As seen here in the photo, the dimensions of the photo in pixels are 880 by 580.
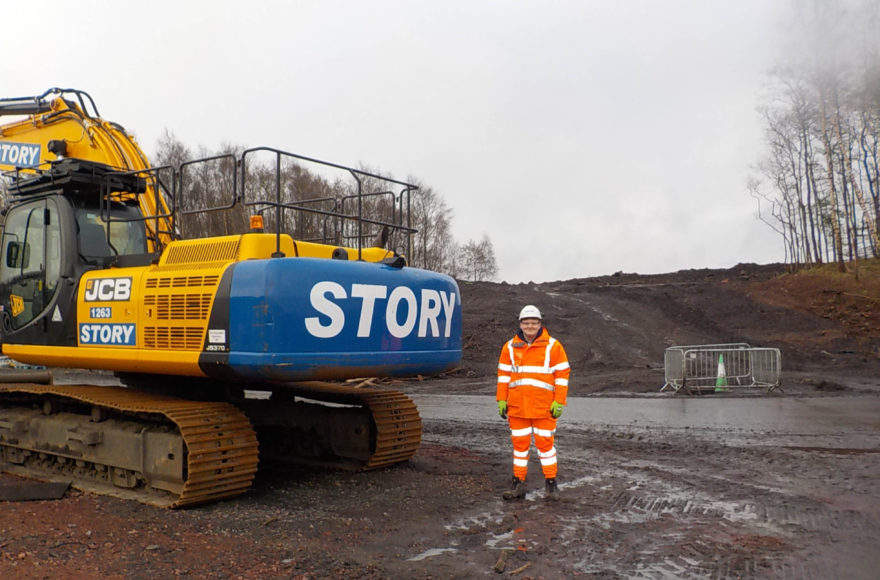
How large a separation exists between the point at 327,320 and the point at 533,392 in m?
2.10

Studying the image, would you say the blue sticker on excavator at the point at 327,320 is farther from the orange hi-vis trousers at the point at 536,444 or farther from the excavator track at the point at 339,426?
the excavator track at the point at 339,426

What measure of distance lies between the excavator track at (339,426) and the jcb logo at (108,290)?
1.96 meters

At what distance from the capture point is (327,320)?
237 inches

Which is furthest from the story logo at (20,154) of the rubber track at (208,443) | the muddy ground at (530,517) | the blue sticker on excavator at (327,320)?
the blue sticker on excavator at (327,320)

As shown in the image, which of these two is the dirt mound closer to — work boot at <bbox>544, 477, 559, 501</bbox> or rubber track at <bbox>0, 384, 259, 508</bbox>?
work boot at <bbox>544, 477, 559, 501</bbox>

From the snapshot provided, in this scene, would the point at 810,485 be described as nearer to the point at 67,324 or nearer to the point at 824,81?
the point at 67,324

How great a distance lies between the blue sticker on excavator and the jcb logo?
141 centimetres

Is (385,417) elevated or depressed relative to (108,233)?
depressed

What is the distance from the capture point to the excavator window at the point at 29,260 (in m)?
7.36

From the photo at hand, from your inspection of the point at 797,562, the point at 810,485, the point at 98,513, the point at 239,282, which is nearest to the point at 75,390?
the point at 98,513

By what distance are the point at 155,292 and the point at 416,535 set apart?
9.86 feet

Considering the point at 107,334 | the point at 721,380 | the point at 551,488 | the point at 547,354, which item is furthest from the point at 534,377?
the point at 721,380

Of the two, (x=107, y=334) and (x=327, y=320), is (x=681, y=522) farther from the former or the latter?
(x=107, y=334)

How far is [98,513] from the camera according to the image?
246 inches
